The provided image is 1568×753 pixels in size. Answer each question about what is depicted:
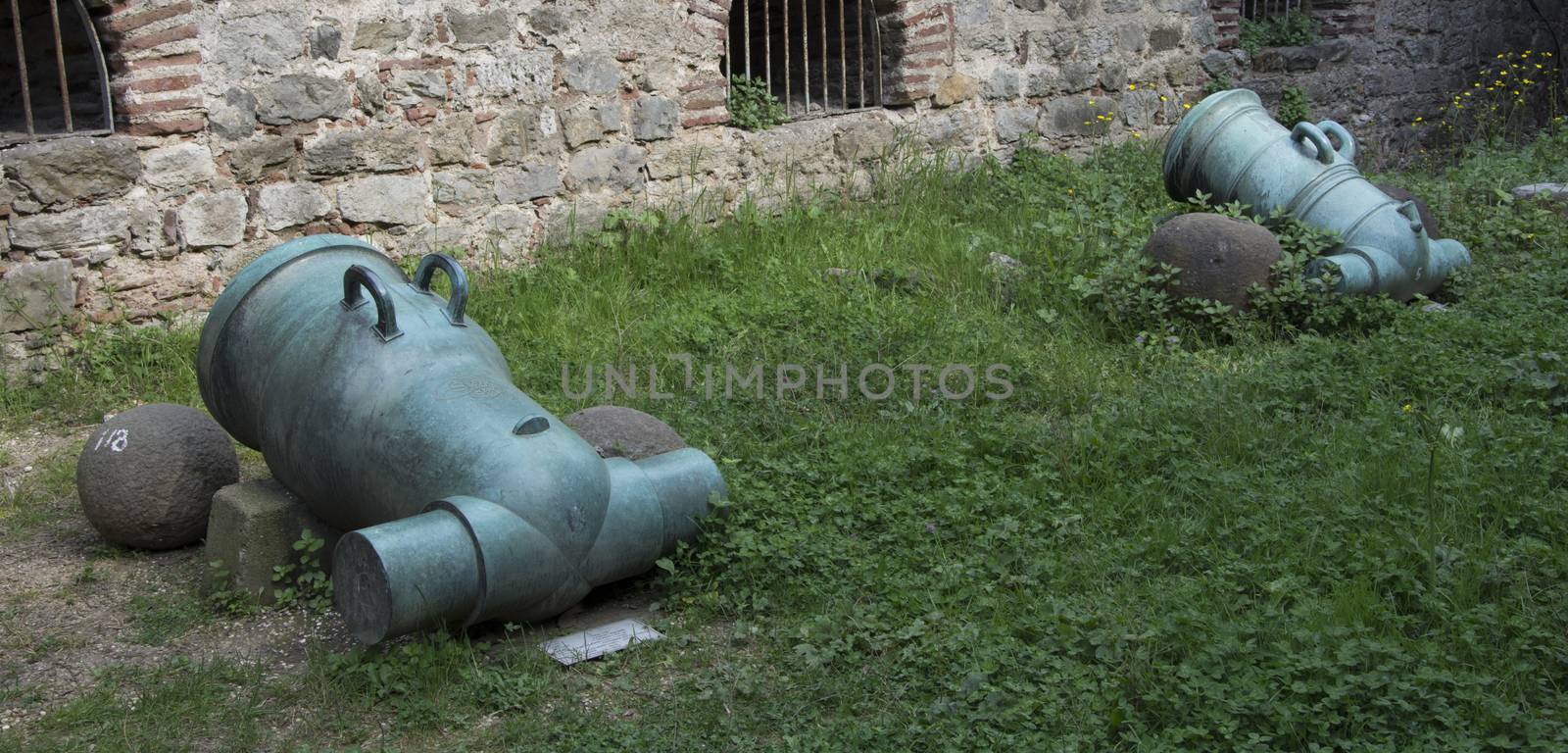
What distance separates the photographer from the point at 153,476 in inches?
152

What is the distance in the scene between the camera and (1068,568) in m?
3.41

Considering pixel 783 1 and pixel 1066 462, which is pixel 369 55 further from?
pixel 1066 462

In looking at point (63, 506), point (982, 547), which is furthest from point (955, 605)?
point (63, 506)

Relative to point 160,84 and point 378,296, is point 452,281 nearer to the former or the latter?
point 378,296

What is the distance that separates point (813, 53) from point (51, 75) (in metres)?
4.00

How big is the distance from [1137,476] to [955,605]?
976mm

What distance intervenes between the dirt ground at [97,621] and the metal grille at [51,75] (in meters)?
1.81

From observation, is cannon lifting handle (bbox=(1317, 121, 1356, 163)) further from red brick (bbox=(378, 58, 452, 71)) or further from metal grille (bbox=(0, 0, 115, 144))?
metal grille (bbox=(0, 0, 115, 144))

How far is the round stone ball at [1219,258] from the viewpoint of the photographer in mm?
5277

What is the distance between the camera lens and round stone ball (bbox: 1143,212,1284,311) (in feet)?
17.3

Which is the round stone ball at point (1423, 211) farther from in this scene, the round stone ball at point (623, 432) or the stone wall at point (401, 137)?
the round stone ball at point (623, 432)

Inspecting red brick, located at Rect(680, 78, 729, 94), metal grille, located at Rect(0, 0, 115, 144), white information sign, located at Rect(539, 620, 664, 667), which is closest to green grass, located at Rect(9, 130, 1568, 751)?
white information sign, located at Rect(539, 620, 664, 667)

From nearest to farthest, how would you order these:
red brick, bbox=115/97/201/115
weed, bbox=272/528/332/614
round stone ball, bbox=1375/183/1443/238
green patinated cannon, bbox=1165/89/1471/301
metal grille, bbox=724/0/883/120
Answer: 1. weed, bbox=272/528/332/614
2. red brick, bbox=115/97/201/115
3. green patinated cannon, bbox=1165/89/1471/301
4. round stone ball, bbox=1375/183/1443/238
5. metal grille, bbox=724/0/883/120

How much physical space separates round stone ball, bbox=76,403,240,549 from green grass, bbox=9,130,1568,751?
79 cm
